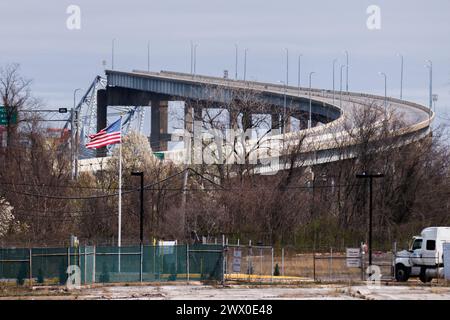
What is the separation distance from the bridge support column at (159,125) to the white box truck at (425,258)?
4066 inches

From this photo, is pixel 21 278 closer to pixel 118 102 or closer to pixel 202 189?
pixel 202 189

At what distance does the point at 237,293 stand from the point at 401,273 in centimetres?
1658

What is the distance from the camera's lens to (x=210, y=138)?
96.6 meters

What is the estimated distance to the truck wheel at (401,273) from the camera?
178 ft

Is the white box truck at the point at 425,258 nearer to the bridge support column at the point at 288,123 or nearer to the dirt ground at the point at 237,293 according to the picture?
the dirt ground at the point at 237,293

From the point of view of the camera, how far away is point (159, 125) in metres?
171

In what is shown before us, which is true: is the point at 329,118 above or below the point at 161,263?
above

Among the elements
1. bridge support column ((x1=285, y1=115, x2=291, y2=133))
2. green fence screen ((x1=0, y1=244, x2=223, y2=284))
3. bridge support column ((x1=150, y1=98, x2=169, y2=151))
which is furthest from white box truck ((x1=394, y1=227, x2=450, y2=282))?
bridge support column ((x1=150, y1=98, x2=169, y2=151))

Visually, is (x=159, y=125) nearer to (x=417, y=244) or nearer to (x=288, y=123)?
(x=288, y=123)

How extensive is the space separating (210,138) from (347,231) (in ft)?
60.7

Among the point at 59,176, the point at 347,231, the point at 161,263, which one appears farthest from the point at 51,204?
the point at 161,263

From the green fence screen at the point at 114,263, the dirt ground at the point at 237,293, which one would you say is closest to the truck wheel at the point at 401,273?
the dirt ground at the point at 237,293

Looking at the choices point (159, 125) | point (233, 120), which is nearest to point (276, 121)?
point (233, 120)

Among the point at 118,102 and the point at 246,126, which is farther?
the point at 118,102
